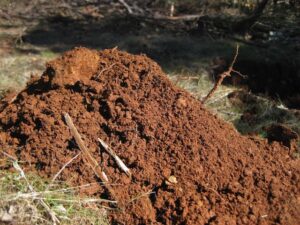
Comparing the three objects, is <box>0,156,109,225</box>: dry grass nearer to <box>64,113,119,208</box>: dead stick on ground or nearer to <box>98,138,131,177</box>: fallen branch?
<box>64,113,119,208</box>: dead stick on ground

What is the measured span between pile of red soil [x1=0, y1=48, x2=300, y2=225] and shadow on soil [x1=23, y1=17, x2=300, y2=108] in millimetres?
3007

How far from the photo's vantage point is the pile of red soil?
142 inches

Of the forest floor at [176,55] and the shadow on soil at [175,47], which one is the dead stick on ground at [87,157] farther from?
the shadow on soil at [175,47]

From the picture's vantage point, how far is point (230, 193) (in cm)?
368

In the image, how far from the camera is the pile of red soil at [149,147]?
362 centimetres

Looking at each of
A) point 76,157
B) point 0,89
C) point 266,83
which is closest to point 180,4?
point 266,83

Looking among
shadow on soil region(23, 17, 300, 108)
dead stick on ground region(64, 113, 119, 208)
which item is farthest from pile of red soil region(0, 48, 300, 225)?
shadow on soil region(23, 17, 300, 108)

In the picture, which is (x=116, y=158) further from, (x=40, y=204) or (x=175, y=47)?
(x=175, y=47)

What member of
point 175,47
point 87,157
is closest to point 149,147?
point 87,157

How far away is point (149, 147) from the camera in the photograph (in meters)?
3.88

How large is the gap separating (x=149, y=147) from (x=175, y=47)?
4488 millimetres

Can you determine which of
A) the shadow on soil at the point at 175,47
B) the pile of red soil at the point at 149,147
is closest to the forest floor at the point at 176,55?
the shadow on soil at the point at 175,47

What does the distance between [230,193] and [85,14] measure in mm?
6291

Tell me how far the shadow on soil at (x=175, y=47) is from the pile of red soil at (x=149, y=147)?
3007mm
